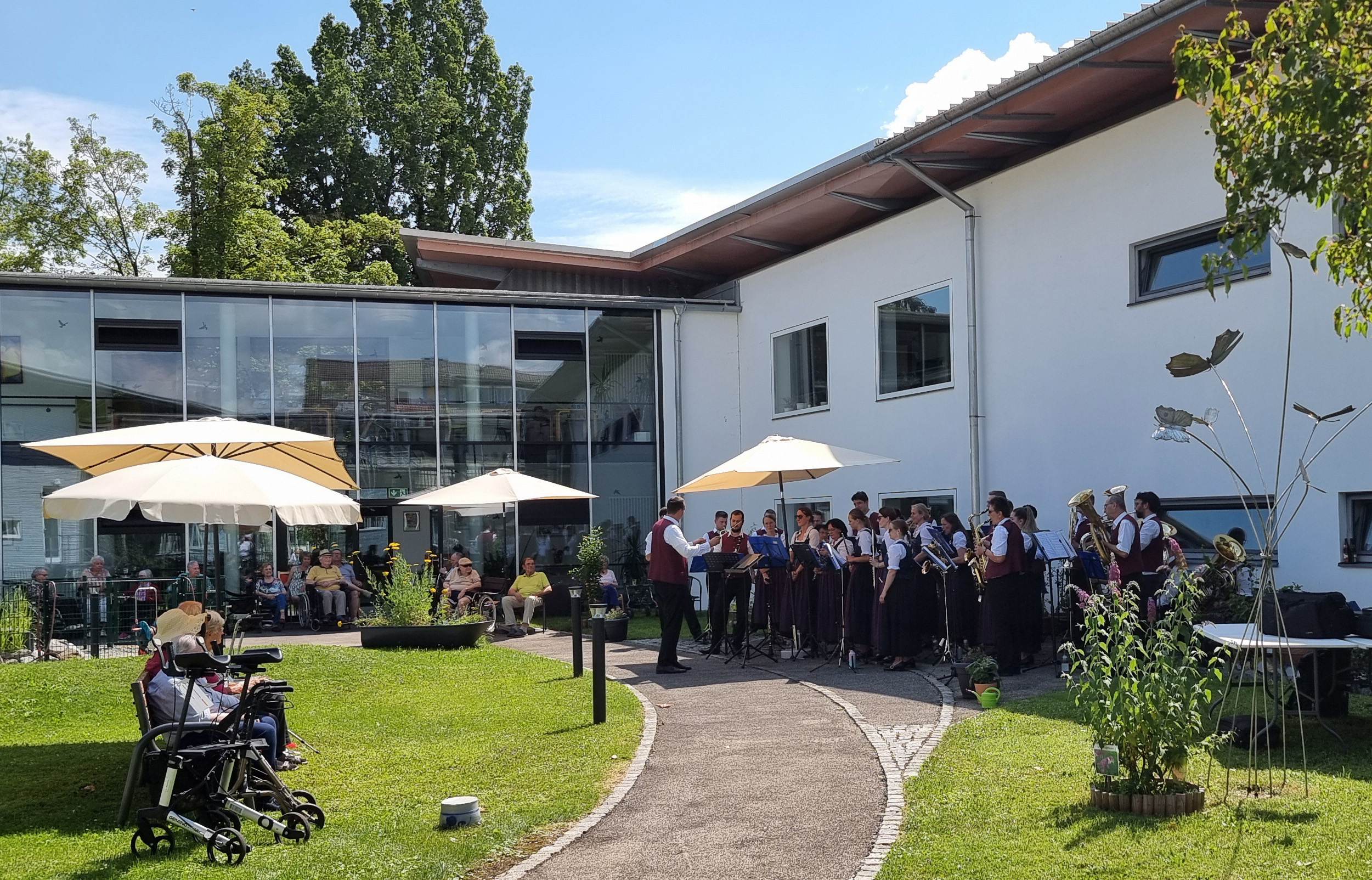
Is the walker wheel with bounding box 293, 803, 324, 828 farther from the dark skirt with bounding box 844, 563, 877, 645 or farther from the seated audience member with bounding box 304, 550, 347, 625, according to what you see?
the seated audience member with bounding box 304, 550, 347, 625

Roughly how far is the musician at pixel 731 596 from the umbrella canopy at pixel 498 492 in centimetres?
379

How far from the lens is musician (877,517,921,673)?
13.1 m

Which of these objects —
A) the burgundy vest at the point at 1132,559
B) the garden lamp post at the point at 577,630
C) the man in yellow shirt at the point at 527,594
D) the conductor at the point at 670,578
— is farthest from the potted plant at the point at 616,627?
the burgundy vest at the point at 1132,559

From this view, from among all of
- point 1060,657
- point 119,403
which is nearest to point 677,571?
point 1060,657

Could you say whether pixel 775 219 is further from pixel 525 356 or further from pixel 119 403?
pixel 119 403

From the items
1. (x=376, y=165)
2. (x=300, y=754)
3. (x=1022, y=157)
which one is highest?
(x=376, y=165)

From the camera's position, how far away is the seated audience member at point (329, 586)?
20.8 meters

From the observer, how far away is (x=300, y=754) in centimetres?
906

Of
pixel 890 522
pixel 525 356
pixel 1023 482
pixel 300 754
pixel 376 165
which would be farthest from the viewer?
pixel 376 165

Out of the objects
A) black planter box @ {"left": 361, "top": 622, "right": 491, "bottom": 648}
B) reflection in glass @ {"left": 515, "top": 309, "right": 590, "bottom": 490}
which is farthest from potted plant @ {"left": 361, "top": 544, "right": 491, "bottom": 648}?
reflection in glass @ {"left": 515, "top": 309, "right": 590, "bottom": 490}

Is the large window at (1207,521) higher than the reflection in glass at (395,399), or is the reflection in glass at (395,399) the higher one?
the reflection in glass at (395,399)

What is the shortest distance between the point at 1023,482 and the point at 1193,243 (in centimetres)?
385

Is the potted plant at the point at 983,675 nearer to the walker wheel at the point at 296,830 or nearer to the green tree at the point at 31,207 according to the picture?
the walker wheel at the point at 296,830

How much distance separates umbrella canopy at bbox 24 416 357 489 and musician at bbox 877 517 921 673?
567 centimetres
